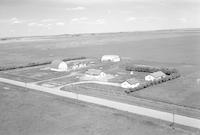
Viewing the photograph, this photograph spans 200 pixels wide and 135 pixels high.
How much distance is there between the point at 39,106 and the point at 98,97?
9541mm

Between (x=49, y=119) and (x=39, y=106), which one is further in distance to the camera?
(x=39, y=106)

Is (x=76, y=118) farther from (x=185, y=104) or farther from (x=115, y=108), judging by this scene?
(x=185, y=104)

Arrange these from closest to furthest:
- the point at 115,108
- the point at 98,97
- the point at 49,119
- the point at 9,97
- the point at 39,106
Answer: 1. the point at 49,119
2. the point at 115,108
3. the point at 39,106
4. the point at 98,97
5. the point at 9,97

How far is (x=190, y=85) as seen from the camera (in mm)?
45594

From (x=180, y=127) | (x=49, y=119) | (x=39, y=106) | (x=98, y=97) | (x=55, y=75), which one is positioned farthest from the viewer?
(x=55, y=75)

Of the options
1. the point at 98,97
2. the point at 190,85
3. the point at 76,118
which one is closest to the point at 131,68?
the point at 190,85

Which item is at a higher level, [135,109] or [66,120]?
[135,109]

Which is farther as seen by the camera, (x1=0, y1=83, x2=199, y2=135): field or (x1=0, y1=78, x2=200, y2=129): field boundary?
(x1=0, y1=78, x2=200, y2=129): field boundary

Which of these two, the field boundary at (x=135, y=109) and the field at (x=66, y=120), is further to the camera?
the field boundary at (x=135, y=109)

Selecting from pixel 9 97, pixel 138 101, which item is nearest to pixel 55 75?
pixel 9 97

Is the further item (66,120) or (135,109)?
(135,109)

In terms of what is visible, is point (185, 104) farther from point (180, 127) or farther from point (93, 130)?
point (93, 130)

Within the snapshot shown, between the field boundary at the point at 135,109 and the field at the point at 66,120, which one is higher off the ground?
the field boundary at the point at 135,109

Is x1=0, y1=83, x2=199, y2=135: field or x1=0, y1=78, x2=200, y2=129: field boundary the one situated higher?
x1=0, y1=78, x2=200, y2=129: field boundary
